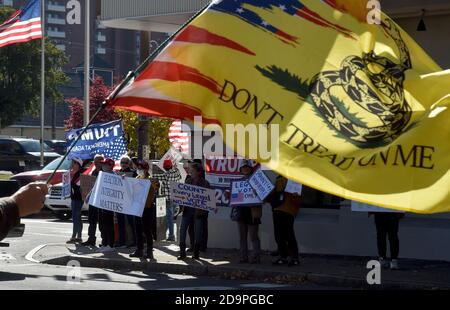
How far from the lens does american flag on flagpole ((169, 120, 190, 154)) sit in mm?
20506

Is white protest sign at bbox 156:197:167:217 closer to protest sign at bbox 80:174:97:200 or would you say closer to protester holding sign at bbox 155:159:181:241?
protester holding sign at bbox 155:159:181:241

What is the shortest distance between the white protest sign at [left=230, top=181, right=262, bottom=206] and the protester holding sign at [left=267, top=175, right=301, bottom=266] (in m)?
0.29

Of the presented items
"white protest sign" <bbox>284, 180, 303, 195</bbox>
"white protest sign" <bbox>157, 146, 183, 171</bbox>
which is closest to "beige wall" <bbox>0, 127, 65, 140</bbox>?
"white protest sign" <bbox>157, 146, 183, 171</bbox>

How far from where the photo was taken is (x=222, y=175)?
16.9m

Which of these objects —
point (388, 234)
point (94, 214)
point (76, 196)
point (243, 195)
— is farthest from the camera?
point (76, 196)

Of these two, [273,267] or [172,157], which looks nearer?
[273,267]

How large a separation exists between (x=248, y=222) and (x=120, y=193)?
2.30 metres

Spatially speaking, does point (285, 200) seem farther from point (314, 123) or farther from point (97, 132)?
point (314, 123)

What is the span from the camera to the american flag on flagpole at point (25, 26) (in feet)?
68.3

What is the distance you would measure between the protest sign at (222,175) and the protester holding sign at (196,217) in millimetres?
1426

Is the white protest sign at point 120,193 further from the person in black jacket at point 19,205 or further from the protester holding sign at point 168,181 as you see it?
the person in black jacket at point 19,205

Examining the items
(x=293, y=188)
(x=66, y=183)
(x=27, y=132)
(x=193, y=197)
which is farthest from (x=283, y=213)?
(x=27, y=132)

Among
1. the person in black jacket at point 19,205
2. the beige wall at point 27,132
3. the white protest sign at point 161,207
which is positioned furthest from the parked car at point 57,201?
the beige wall at point 27,132

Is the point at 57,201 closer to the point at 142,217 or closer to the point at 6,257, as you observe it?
the point at 6,257
